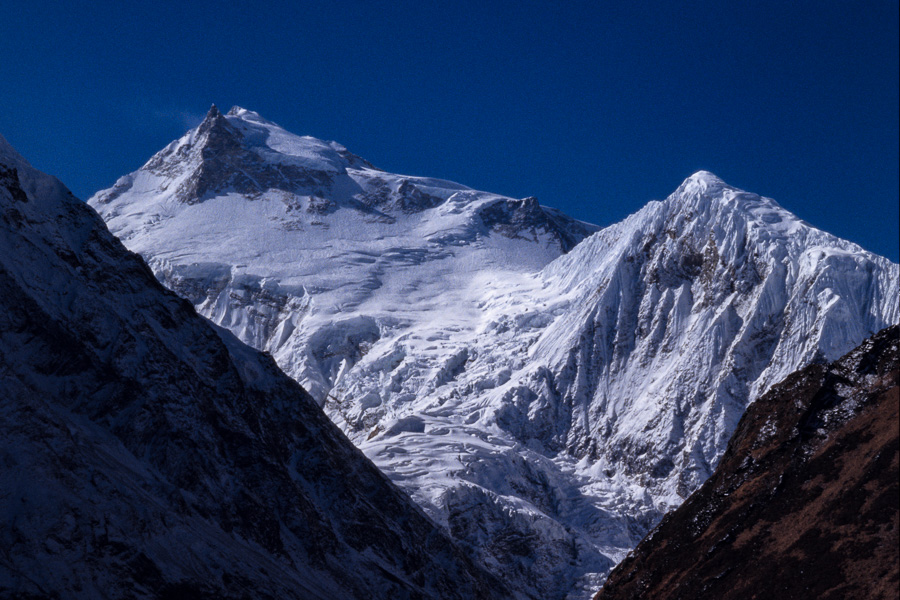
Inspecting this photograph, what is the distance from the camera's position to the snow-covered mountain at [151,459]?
91875 mm

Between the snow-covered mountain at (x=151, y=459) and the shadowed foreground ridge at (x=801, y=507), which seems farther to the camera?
the snow-covered mountain at (x=151, y=459)

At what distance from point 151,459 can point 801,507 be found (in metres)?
66.1

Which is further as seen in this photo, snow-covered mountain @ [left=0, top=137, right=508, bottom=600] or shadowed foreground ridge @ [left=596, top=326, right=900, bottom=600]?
snow-covered mountain @ [left=0, top=137, right=508, bottom=600]

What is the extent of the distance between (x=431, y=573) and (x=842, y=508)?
2970 inches

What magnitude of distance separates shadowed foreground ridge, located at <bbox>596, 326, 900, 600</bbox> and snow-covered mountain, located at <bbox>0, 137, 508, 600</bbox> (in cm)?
3930

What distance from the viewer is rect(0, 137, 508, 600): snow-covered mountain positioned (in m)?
91.9

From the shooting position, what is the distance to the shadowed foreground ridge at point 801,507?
6344cm

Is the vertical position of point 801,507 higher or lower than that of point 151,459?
lower

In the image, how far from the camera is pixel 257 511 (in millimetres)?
116312

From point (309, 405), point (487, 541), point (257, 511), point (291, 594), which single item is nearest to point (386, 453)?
point (487, 541)

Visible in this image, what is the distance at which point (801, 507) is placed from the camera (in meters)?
72.2

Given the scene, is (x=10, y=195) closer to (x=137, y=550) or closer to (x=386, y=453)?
(x=137, y=550)

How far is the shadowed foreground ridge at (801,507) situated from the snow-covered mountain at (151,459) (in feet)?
129

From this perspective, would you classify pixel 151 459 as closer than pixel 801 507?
No
